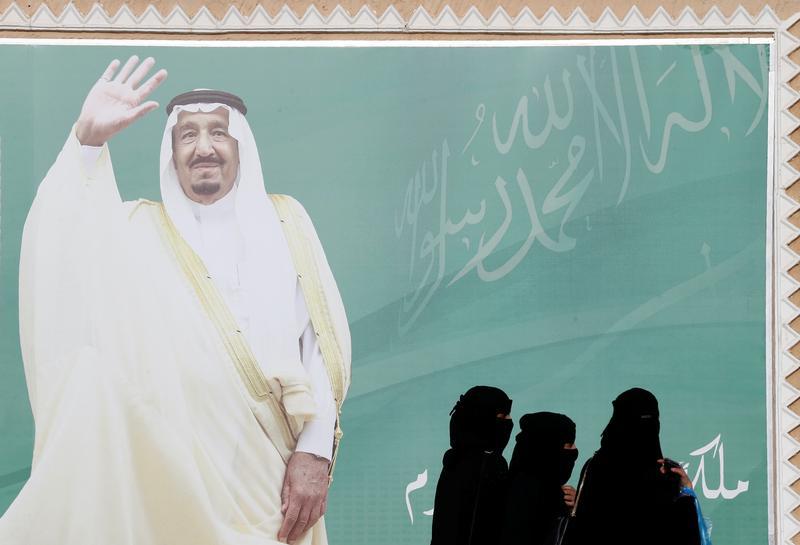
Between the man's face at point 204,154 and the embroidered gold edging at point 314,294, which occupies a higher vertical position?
the man's face at point 204,154

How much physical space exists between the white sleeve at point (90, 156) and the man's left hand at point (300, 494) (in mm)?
1335

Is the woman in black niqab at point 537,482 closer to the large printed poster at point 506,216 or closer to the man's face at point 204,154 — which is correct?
the large printed poster at point 506,216

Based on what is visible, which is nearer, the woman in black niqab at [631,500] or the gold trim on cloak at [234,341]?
the woman in black niqab at [631,500]

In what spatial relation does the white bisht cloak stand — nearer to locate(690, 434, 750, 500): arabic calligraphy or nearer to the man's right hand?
the man's right hand

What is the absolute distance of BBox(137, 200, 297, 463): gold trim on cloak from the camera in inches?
145

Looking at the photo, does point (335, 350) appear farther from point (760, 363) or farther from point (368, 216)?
point (760, 363)

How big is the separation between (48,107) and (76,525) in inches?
61.9

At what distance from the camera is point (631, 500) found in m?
3.43

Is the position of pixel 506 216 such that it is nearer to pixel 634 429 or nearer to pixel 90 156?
pixel 634 429

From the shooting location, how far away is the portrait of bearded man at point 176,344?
366 cm

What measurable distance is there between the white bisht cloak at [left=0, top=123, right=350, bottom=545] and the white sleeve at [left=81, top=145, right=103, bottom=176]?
0.35 ft

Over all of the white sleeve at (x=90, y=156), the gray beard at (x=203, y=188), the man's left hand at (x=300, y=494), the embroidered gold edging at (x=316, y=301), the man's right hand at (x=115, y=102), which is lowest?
the man's left hand at (x=300, y=494)

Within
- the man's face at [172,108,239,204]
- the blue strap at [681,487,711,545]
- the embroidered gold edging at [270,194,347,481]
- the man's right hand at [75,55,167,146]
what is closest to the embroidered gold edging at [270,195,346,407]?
the embroidered gold edging at [270,194,347,481]

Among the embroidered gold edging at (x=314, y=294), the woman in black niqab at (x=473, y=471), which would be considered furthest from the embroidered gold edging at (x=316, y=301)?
the woman in black niqab at (x=473, y=471)
